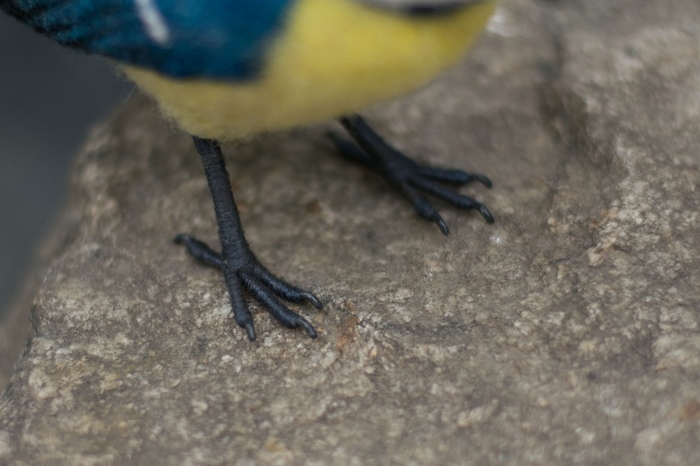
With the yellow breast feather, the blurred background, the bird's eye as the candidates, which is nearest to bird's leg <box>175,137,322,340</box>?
the yellow breast feather

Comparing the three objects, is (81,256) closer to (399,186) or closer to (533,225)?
(399,186)

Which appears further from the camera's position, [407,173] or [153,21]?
[407,173]

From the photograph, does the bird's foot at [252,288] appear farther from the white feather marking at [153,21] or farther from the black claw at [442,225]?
the white feather marking at [153,21]

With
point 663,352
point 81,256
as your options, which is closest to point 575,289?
point 663,352

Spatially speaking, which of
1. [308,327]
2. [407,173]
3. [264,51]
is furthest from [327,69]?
[407,173]

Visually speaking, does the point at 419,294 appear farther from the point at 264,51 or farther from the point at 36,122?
the point at 36,122

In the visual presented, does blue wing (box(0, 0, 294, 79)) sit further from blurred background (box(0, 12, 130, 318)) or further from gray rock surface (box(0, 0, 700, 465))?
blurred background (box(0, 12, 130, 318))
